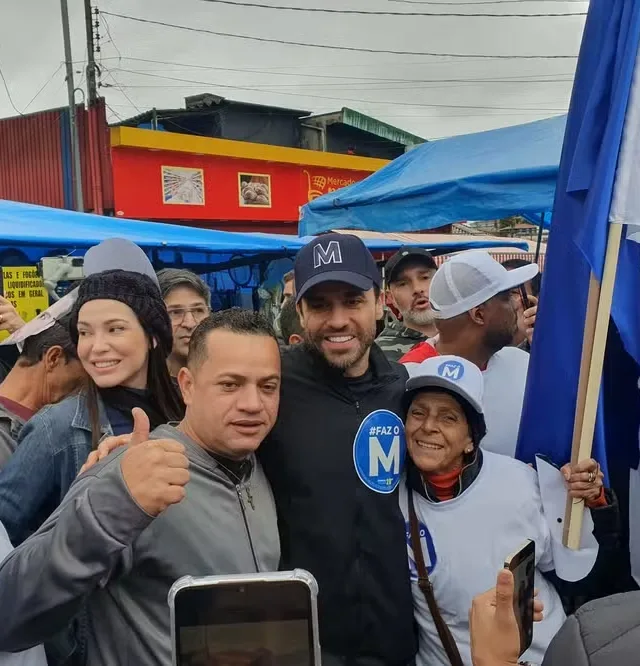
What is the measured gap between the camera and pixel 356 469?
6.37 ft

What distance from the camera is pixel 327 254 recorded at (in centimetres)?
223

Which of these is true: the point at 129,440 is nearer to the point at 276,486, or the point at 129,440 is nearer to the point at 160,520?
the point at 160,520

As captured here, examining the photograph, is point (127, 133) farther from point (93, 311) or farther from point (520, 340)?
point (93, 311)

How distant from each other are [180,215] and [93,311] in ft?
48.0

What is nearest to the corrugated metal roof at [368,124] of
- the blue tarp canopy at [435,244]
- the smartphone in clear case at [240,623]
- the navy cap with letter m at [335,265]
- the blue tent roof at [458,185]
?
the blue tarp canopy at [435,244]

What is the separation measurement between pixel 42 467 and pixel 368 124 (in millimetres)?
21792

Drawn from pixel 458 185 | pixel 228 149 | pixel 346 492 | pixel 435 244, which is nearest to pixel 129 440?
pixel 346 492

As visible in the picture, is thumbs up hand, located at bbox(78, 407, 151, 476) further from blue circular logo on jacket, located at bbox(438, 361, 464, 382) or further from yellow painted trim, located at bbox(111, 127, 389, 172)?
yellow painted trim, located at bbox(111, 127, 389, 172)

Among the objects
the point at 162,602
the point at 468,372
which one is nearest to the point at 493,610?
the point at 162,602

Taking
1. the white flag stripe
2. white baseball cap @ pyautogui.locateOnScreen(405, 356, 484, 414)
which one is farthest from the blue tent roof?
white baseball cap @ pyautogui.locateOnScreen(405, 356, 484, 414)

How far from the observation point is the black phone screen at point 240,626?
1.09 meters

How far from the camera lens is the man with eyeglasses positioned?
358 cm

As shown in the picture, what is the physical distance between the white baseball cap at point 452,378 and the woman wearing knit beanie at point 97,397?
2.87ft

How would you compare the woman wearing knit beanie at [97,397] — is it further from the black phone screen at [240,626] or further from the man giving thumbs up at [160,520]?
the black phone screen at [240,626]
